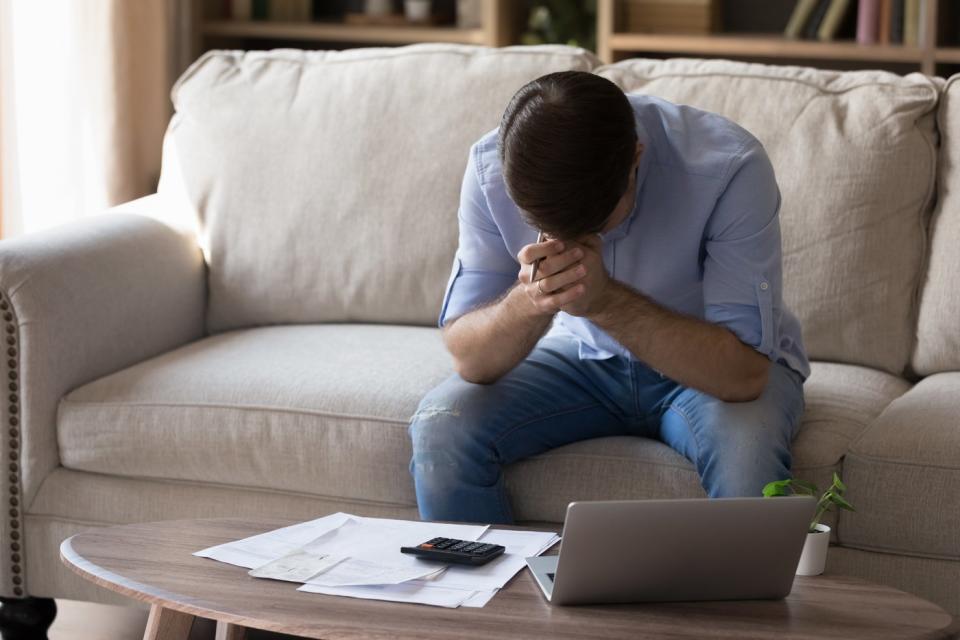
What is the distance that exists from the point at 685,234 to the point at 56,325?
99 centimetres

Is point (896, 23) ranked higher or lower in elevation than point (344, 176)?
higher

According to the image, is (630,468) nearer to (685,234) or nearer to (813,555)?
(685,234)

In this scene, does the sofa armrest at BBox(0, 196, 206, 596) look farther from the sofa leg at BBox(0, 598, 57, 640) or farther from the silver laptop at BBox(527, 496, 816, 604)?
the silver laptop at BBox(527, 496, 816, 604)

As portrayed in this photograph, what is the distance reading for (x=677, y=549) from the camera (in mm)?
1232

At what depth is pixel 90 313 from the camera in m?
2.10

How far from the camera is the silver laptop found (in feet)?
4.00

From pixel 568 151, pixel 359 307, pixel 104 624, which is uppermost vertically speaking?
pixel 568 151

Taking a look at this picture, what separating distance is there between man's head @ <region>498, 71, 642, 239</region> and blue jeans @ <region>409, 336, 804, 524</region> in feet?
1.22

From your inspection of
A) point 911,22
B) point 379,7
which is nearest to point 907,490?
point 911,22

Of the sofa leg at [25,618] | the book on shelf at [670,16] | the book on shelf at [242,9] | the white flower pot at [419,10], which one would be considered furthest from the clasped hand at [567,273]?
the book on shelf at [242,9]

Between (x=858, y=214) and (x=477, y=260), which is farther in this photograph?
(x=858, y=214)

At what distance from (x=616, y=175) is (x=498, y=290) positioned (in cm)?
43

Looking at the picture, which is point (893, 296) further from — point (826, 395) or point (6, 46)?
point (6, 46)

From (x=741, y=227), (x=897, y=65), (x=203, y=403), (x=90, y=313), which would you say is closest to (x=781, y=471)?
(x=741, y=227)
